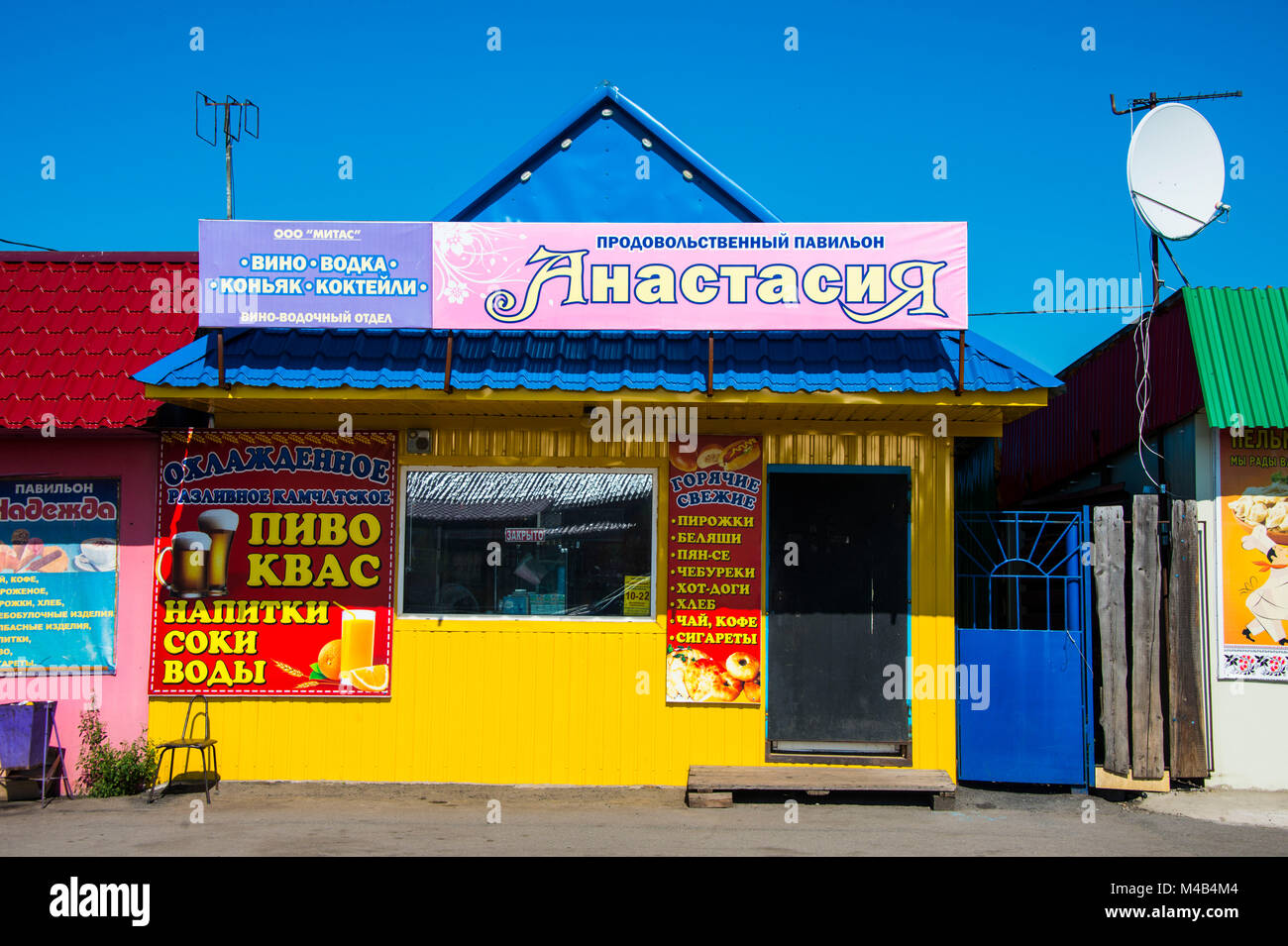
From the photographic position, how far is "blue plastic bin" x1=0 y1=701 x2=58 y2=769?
30.3ft

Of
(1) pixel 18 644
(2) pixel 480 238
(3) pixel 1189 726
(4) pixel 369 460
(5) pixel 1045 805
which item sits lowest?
(5) pixel 1045 805

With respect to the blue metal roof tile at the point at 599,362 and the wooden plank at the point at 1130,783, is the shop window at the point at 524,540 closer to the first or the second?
the blue metal roof tile at the point at 599,362

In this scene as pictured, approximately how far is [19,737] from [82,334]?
368 cm

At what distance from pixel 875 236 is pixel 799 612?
3387 mm

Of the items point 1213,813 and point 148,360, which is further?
point 148,360

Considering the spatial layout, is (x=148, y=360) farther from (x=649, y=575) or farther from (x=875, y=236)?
(x=875, y=236)

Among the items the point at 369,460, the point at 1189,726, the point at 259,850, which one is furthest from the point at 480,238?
the point at 1189,726

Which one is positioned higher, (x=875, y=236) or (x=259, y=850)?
(x=875, y=236)

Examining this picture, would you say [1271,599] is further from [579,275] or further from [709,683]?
[579,275]

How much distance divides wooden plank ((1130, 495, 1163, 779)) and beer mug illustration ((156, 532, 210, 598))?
836 centimetres

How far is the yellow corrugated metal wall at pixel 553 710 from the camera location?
9.70m

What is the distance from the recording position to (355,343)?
9.53 metres

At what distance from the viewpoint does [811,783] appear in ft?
29.8
